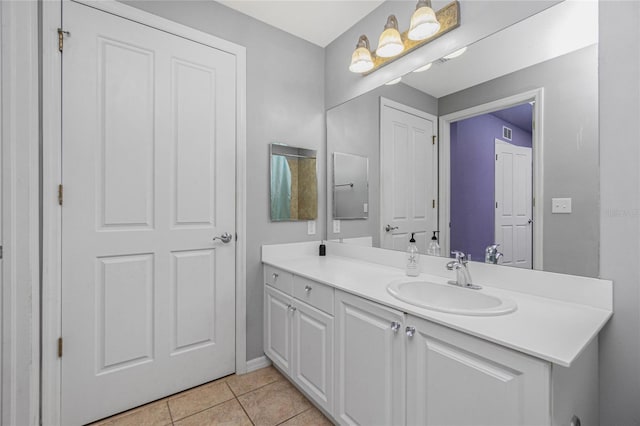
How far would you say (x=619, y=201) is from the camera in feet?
3.50

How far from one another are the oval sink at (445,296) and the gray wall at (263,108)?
1069 millimetres

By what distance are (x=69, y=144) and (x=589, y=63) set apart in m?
2.39

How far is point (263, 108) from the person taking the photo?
6.99ft

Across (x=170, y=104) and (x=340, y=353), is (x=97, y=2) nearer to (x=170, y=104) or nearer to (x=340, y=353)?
(x=170, y=104)

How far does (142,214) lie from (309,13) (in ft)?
5.70

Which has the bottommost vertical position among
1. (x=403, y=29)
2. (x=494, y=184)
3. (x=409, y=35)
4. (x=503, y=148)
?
(x=494, y=184)

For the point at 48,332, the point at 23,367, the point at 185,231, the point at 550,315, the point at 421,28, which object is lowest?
the point at 23,367

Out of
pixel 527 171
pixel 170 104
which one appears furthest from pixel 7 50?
pixel 527 171

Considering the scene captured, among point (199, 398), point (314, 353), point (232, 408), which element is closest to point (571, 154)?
point (314, 353)

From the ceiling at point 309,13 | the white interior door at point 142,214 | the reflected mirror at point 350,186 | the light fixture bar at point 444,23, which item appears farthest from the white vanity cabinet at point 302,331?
the ceiling at point 309,13

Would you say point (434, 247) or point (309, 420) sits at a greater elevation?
point (434, 247)

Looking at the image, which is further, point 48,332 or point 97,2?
point 97,2

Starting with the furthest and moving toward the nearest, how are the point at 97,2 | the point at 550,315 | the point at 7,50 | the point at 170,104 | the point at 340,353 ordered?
the point at 170,104 → the point at 97,2 → the point at 340,353 → the point at 7,50 → the point at 550,315

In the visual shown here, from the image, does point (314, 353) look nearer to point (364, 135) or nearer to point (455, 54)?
point (364, 135)
